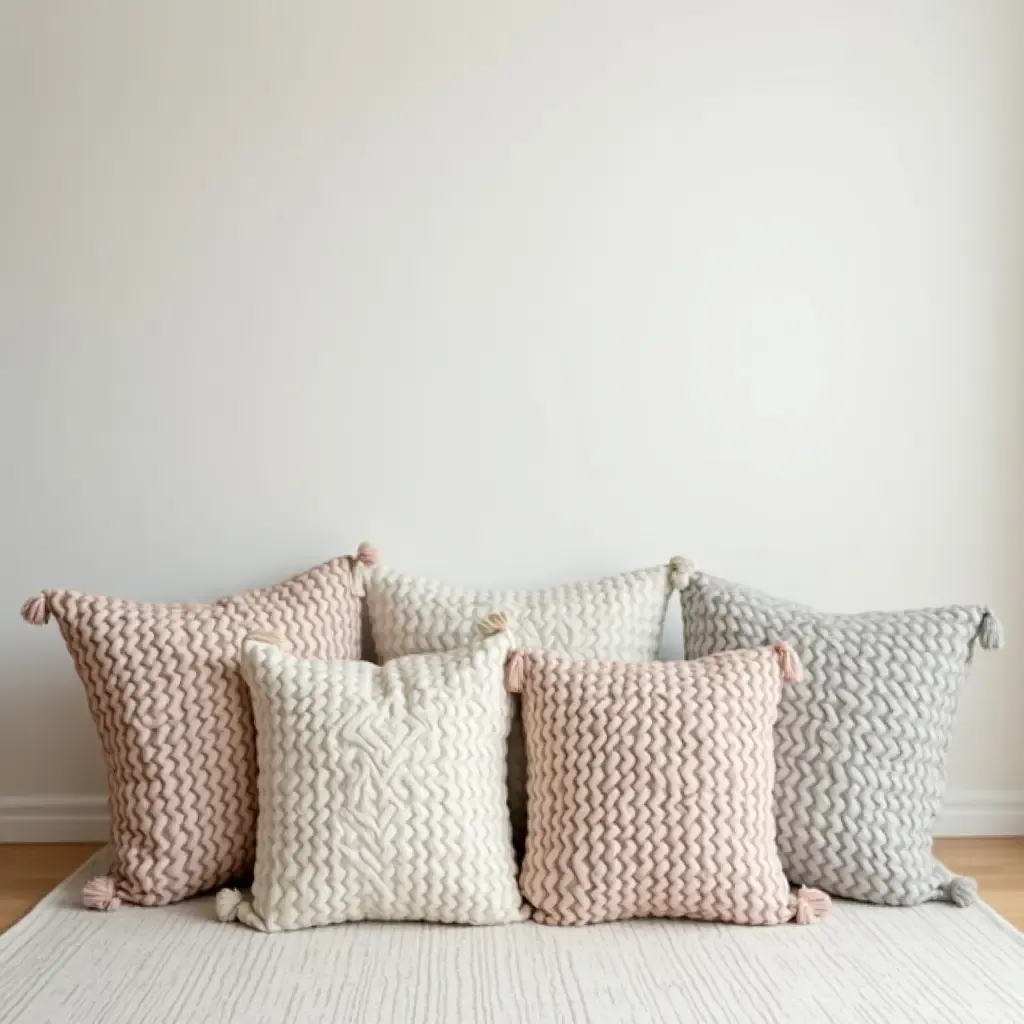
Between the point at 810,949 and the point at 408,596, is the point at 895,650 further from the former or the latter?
the point at 408,596

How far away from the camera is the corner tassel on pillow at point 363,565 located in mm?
2078

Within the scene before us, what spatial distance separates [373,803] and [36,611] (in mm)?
634

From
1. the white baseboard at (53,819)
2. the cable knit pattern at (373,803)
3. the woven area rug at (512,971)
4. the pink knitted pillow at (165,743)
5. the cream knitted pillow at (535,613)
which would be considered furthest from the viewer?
the white baseboard at (53,819)

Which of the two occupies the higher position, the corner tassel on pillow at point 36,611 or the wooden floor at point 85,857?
the corner tassel on pillow at point 36,611

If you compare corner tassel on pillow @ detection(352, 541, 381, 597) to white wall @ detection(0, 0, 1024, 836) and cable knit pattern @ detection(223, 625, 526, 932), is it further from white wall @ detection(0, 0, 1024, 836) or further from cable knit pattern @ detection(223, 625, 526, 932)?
cable knit pattern @ detection(223, 625, 526, 932)

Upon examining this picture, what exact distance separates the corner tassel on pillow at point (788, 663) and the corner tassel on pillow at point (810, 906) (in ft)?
1.08

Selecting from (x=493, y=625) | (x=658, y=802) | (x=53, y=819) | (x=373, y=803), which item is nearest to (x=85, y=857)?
(x=53, y=819)

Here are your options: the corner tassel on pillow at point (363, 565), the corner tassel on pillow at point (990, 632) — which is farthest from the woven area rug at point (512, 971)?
the corner tassel on pillow at point (363, 565)

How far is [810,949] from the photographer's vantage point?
5.58 ft

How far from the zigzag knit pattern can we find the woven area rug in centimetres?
33

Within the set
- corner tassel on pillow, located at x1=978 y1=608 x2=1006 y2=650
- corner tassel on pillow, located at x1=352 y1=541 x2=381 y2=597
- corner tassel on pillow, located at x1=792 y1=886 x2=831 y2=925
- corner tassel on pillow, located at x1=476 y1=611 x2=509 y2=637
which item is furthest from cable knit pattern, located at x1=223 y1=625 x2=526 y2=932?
corner tassel on pillow, located at x1=978 y1=608 x2=1006 y2=650

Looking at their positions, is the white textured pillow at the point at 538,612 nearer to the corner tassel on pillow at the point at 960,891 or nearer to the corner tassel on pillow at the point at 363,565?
the corner tassel on pillow at the point at 363,565

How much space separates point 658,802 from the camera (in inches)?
68.6

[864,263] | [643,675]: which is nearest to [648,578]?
[643,675]
